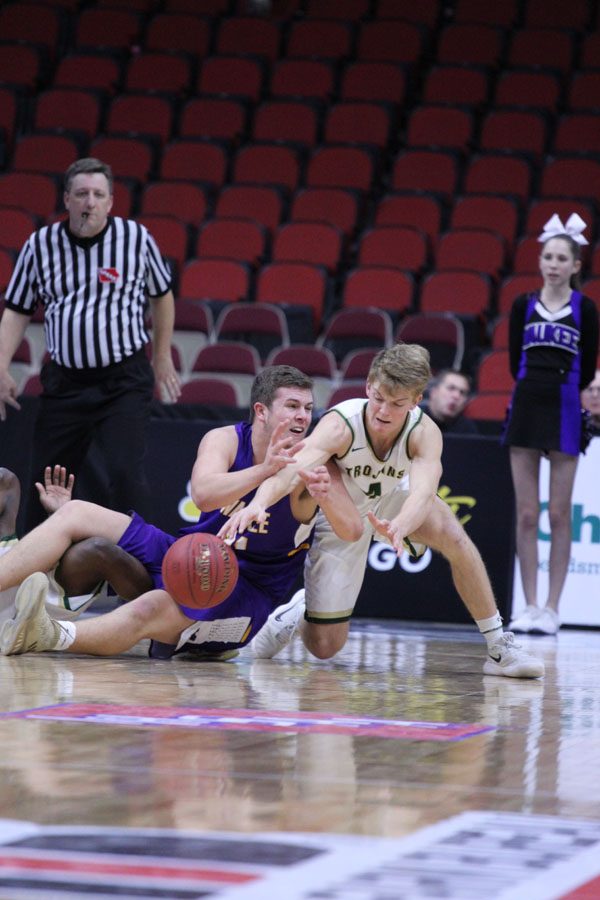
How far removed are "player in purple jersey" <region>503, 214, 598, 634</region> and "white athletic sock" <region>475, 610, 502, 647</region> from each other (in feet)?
5.82

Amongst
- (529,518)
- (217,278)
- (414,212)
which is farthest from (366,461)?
(414,212)

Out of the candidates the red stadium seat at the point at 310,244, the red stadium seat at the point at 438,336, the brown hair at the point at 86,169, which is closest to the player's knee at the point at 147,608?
Answer: the brown hair at the point at 86,169

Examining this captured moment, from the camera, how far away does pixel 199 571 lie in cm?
414

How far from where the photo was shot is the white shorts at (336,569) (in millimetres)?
4637

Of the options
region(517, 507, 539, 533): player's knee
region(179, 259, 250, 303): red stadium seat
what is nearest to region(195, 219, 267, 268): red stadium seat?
region(179, 259, 250, 303): red stadium seat

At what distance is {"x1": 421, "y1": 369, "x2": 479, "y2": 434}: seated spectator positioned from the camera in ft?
23.1

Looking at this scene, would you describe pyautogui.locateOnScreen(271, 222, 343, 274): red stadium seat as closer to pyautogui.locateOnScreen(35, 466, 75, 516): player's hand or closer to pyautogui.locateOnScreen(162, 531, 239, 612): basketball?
pyautogui.locateOnScreen(35, 466, 75, 516): player's hand

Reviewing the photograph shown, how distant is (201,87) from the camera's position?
41.0 feet

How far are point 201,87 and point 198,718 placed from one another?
9.96 m

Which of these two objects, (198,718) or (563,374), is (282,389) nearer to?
(198,718)

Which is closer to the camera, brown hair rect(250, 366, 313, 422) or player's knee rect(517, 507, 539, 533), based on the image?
brown hair rect(250, 366, 313, 422)

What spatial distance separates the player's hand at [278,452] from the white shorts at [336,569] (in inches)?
18.8

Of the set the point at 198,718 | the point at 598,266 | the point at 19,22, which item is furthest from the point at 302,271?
the point at 198,718

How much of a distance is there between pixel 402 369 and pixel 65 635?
129cm
